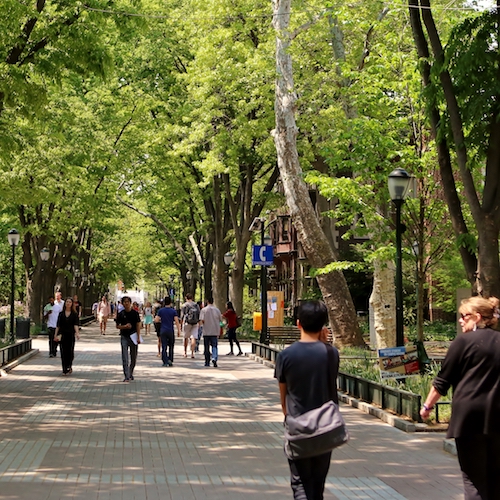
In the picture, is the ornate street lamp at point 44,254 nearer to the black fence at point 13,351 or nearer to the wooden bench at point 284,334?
the wooden bench at point 284,334

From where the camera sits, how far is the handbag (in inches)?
223

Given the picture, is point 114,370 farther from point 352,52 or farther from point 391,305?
point 352,52

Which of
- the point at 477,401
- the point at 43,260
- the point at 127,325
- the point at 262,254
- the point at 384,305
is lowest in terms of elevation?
the point at 477,401

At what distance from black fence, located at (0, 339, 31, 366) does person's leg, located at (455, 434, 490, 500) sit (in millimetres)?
17994

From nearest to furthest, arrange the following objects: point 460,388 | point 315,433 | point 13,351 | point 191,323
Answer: point 315,433, point 460,388, point 13,351, point 191,323

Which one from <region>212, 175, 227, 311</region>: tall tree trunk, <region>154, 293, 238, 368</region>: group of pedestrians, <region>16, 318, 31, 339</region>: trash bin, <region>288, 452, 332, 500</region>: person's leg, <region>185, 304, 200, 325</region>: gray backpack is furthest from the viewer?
<region>212, 175, 227, 311</region>: tall tree trunk

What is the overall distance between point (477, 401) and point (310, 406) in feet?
3.59

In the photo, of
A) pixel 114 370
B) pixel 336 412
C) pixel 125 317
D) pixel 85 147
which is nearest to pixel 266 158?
pixel 85 147

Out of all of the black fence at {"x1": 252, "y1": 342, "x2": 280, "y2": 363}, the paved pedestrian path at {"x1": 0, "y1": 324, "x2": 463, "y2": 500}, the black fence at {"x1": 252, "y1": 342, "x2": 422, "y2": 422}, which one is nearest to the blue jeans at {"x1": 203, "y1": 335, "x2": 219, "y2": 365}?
the black fence at {"x1": 252, "y1": 342, "x2": 280, "y2": 363}

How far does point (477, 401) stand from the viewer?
6.02m

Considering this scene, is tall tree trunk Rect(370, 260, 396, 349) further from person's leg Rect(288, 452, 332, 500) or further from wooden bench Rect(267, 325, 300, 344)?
person's leg Rect(288, 452, 332, 500)

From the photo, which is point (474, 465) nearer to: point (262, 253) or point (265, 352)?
point (265, 352)

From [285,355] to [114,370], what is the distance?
1750 cm

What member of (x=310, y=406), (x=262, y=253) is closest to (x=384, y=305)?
(x=262, y=253)
